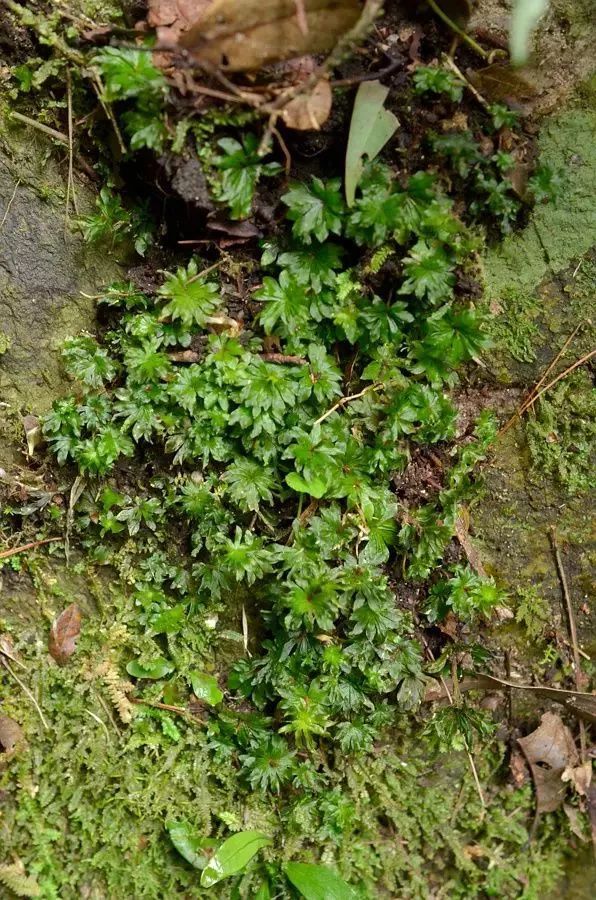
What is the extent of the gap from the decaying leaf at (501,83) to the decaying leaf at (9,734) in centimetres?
315

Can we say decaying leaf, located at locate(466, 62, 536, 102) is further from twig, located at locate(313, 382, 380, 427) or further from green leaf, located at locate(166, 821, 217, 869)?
green leaf, located at locate(166, 821, 217, 869)

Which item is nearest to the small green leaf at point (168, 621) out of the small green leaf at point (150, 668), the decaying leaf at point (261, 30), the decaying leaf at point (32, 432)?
the small green leaf at point (150, 668)

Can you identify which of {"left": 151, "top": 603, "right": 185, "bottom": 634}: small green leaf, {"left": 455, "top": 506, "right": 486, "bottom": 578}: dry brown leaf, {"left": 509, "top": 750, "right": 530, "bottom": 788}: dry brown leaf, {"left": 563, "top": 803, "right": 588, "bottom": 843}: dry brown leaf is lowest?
{"left": 563, "top": 803, "right": 588, "bottom": 843}: dry brown leaf

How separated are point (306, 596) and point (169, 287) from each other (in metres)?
1.34

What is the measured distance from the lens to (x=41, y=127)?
2.49 m

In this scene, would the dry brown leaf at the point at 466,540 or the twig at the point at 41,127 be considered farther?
the dry brown leaf at the point at 466,540

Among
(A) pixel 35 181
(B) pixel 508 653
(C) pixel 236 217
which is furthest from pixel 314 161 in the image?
(B) pixel 508 653

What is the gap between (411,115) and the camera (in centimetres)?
241

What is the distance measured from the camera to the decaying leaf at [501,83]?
2.40 m

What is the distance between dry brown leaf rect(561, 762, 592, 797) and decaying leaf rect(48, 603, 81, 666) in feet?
7.73

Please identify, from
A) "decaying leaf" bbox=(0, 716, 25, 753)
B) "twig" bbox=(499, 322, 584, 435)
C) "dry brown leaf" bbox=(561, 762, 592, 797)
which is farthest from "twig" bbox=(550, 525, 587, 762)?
"decaying leaf" bbox=(0, 716, 25, 753)

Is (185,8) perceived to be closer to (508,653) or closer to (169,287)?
(169,287)

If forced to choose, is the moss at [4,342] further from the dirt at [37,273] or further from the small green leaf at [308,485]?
the small green leaf at [308,485]

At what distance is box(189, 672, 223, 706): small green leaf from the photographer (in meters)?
2.77
